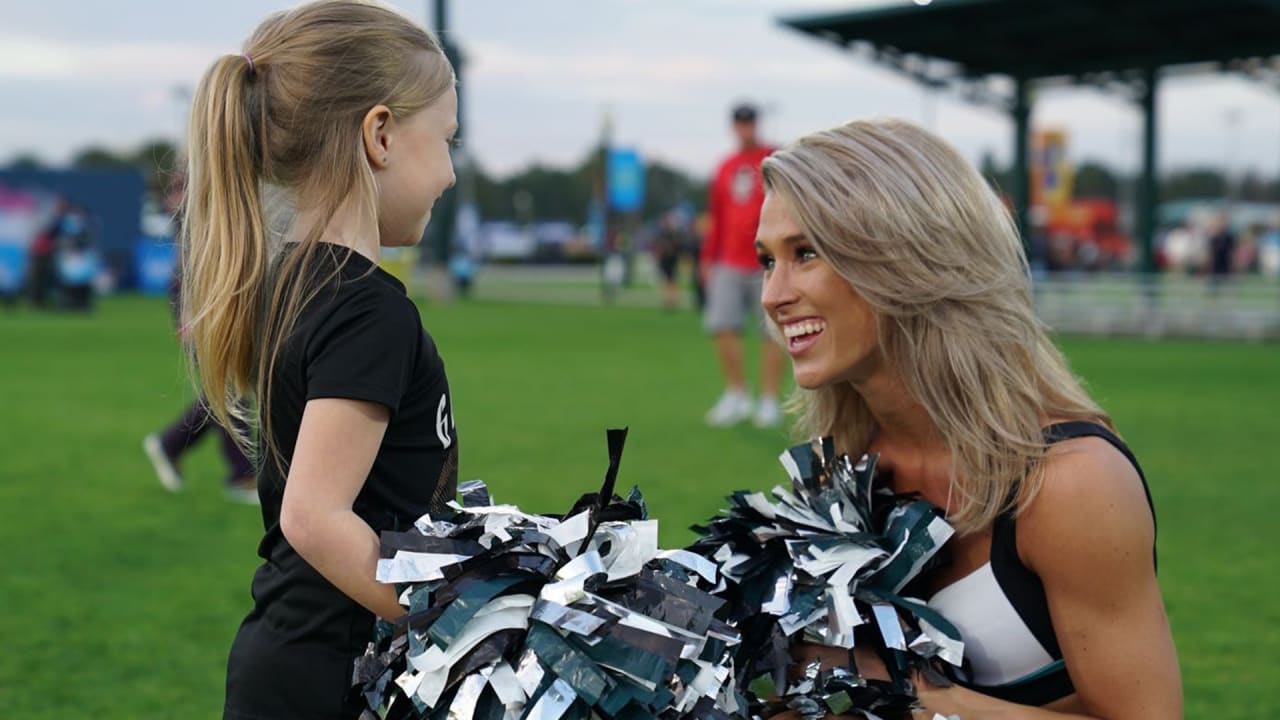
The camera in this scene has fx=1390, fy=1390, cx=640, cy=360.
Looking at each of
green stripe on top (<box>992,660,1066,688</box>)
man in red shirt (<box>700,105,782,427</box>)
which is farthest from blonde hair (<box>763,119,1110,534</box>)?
man in red shirt (<box>700,105,782,427</box>)

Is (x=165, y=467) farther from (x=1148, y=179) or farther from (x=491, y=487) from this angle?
(x=1148, y=179)

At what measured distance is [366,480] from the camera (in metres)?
2.00

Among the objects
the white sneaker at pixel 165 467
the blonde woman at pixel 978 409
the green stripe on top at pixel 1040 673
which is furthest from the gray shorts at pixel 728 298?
the green stripe on top at pixel 1040 673

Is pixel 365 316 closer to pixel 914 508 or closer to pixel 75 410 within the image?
pixel 914 508

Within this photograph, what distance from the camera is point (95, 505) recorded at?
283 inches

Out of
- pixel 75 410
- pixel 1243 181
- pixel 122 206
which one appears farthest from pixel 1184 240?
pixel 1243 181

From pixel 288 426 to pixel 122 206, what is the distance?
116ft

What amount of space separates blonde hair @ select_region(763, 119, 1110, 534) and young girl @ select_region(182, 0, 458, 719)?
63cm

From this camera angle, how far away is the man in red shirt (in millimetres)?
9867

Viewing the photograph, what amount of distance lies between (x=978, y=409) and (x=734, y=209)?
780 centimetres

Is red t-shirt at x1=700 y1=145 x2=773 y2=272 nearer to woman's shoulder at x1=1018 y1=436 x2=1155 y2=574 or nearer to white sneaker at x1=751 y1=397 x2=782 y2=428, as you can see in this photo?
white sneaker at x1=751 y1=397 x2=782 y2=428

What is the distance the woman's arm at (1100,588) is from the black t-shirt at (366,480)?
86 cm

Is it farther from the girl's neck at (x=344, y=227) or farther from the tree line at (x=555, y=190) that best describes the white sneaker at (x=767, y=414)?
the tree line at (x=555, y=190)

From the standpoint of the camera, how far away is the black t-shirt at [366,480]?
1.93 metres
